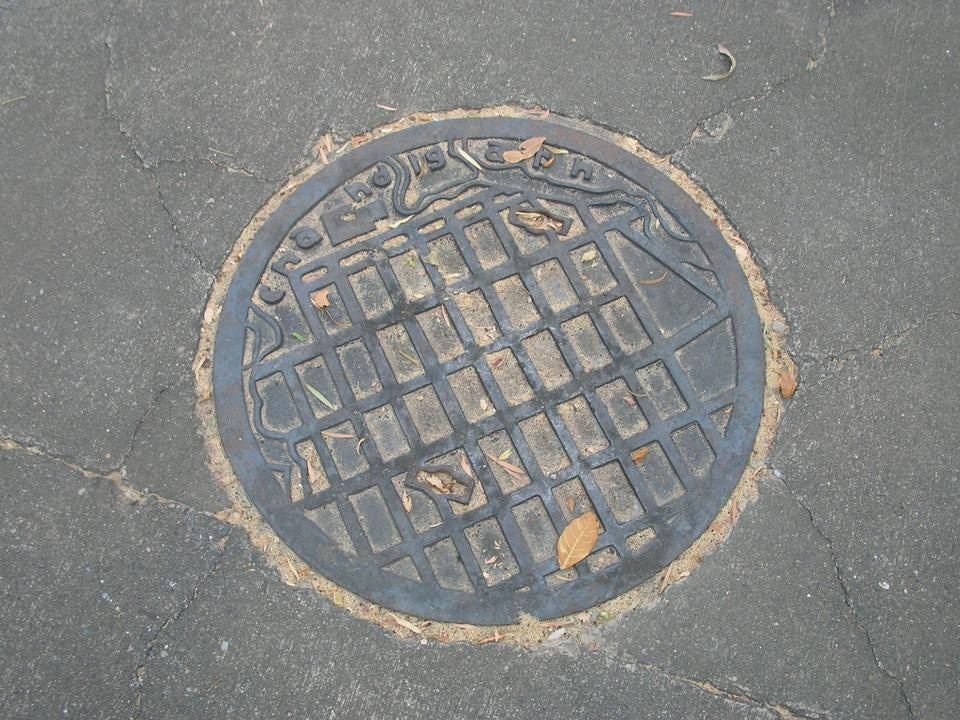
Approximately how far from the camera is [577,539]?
8.23ft

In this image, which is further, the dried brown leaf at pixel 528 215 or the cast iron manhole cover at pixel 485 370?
the dried brown leaf at pixel 528 215

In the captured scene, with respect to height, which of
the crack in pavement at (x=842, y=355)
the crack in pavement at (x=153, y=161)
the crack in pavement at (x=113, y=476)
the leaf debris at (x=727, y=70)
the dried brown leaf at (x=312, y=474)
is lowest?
the crack in pavement at (x=842, y=355)

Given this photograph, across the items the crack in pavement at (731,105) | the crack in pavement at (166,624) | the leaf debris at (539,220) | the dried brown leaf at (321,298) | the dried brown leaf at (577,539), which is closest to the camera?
the crack in pavement at (166,624)

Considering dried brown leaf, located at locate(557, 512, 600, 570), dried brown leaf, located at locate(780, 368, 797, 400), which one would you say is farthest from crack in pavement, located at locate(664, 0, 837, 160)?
dried brown leaf, located at locate(557, 512, 600, 570)

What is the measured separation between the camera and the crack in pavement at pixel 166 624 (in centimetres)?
240

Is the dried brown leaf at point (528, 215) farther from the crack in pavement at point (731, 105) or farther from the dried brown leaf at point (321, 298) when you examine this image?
the dried brown leaf at point (321, 298)

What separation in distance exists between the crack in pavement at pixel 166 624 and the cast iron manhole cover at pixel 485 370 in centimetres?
18

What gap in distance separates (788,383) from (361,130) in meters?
1.75

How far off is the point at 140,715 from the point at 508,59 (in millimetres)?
2542

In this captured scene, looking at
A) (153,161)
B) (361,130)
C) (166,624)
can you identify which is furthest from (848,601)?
(153,161)

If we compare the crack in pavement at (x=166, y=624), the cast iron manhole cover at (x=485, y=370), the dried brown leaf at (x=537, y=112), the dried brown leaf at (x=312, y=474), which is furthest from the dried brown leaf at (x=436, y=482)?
the dried brown leaf at (x=537, y=112)

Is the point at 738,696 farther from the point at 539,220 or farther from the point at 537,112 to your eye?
the point at 537,112

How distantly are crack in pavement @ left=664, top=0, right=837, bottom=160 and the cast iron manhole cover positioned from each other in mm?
171

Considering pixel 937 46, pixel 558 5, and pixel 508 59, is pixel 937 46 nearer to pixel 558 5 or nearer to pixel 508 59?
pixel 558 5
